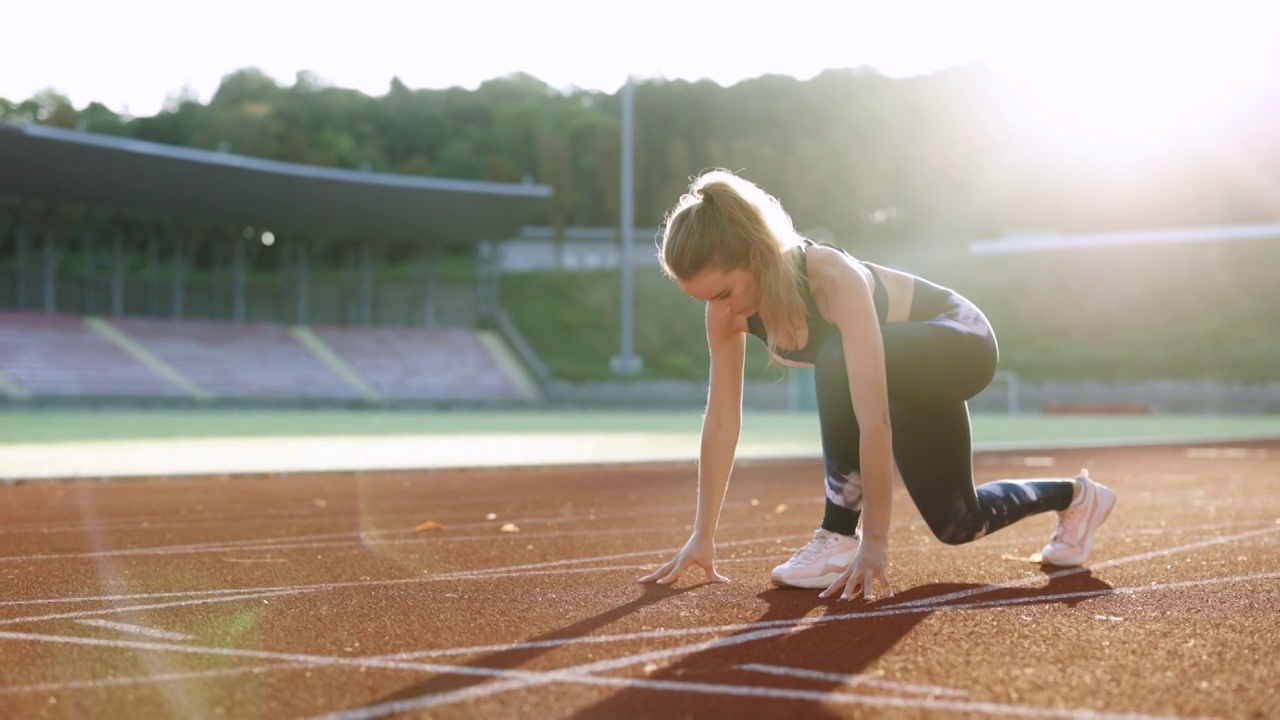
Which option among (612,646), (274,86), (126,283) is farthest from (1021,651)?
(274,86)

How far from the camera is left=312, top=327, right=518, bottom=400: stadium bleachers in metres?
45.3

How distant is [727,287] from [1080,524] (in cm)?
230

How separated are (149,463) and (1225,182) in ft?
266

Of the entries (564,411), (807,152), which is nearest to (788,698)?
(564,411)

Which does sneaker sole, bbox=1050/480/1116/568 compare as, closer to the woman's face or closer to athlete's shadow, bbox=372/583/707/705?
athlete's shadow, bbox=372/583/707/705

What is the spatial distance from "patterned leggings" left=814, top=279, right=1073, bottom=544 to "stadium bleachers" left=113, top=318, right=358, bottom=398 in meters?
36.1

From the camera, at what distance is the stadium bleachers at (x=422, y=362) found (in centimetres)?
4531

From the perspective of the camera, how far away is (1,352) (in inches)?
1464

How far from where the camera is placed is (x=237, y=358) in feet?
142

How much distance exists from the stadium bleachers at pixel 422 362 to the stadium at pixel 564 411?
8.1 inches

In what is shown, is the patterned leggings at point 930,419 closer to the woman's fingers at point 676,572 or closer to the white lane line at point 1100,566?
the white lane line at point 1100,566

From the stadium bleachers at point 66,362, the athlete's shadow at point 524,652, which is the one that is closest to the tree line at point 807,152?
the stadium bleachers at point 66,362

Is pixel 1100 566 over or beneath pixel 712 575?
beneath

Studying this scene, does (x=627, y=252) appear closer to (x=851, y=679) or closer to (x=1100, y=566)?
(x=1100, y=566)
